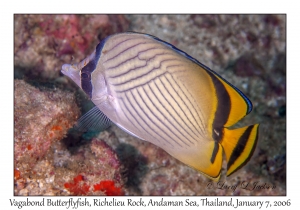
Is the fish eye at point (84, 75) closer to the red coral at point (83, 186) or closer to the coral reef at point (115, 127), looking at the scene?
the coral reef at point (115, 127)

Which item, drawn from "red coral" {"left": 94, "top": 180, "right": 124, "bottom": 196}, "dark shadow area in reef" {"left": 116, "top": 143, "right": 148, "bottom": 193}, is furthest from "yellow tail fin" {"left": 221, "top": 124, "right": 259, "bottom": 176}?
"dark shadow area in reef" {"left": 116, "top": 143, "right": 148, "bottom": 193}

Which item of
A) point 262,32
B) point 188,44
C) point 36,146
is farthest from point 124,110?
point 262,32

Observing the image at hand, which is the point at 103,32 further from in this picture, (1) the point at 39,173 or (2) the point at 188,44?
(1) the point at 39,173

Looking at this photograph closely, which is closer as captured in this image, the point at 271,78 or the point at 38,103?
the point at 38,103

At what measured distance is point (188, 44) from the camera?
162 inches

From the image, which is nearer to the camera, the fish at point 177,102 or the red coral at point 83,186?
the fish at point 177,102

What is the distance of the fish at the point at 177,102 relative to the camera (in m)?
1.57

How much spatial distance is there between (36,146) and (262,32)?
358 centimetres

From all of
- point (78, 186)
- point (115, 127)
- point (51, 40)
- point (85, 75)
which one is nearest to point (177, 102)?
point (85, 75)

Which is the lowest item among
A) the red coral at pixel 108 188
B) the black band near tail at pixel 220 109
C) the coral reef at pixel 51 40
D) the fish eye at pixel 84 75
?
the red coral at pixel 108 188

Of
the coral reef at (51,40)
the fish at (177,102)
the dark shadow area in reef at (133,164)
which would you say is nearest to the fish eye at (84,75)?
the fish at (177,102)

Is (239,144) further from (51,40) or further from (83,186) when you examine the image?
(51,40)
